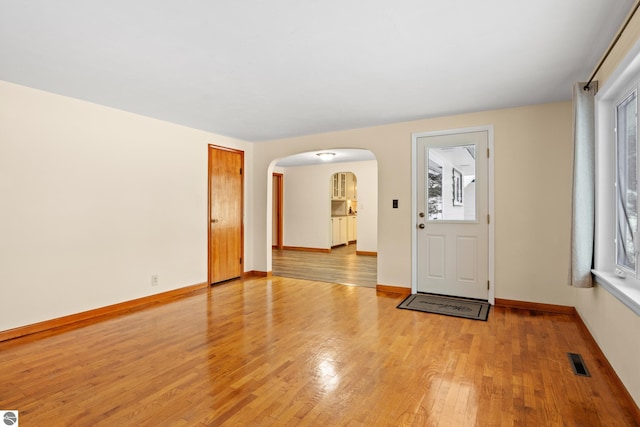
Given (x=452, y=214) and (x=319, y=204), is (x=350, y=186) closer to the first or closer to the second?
(x=319, y=204)

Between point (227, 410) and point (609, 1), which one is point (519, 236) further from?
point (227, 410)

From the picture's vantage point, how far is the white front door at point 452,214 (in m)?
4.17

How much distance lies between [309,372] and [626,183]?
267cm

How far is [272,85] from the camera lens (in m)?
3.15

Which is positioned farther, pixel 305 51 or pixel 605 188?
pixel 605 188

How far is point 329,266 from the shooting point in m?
6.78

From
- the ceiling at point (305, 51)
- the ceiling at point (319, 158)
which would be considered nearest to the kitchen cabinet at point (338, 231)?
the ceiling at point (319, 158)

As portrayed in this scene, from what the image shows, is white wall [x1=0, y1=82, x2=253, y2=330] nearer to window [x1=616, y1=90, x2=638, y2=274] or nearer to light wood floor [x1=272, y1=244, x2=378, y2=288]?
light wood floor [x1=272, y1=244, x2=378, y2=288]

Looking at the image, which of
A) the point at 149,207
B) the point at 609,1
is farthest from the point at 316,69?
the point at 149,207

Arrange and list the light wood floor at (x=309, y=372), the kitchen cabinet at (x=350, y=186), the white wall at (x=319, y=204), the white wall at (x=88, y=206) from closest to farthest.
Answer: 1. the light wood floor at (x=309, y=372)
2. the white wall at (x=88, y=206)
3. the white wall at (x=319, y=204)
4. the kitchen cabinet at (x=350, y=186)

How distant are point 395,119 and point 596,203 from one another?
94.3 inches

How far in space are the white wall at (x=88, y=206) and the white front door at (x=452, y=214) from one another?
3.19m

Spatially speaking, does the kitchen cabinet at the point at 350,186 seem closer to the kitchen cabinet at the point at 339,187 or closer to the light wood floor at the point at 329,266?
the kitchen cabinet at the point at 339,187

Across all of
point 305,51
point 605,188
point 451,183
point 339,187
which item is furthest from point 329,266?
point 305,51
